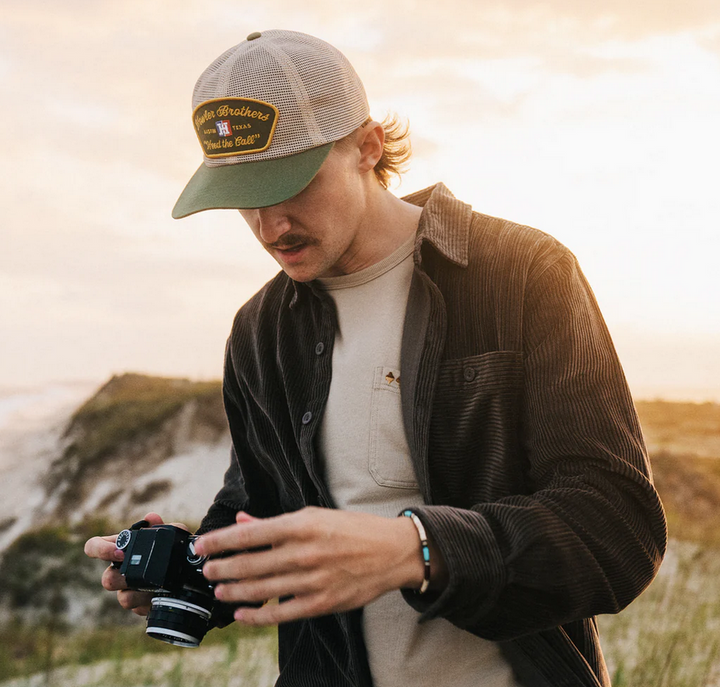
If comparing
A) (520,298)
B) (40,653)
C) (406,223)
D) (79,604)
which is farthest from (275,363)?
(79,604)

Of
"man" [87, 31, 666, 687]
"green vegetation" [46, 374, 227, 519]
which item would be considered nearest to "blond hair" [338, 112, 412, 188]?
"man" [87, 31, 666, 687]

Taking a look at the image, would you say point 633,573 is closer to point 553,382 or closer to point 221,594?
point 553,382

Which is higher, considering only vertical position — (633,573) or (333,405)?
(333,405)

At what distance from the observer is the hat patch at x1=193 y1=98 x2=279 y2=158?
1.74 m

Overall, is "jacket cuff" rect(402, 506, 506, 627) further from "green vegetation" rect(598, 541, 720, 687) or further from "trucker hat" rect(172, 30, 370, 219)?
"green vegetation" rect(598, 541, 720, 687)

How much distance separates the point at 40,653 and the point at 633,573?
4971mm

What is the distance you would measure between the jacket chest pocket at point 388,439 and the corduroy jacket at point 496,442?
54 millimetres

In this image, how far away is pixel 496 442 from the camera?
1.69 metres

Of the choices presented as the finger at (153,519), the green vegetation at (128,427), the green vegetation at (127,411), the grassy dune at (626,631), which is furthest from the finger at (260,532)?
the green vegetation at (127,411)

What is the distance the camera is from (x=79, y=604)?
20.6 feet

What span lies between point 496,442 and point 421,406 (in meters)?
0.17

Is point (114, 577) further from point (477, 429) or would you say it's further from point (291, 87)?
point (291, 87)

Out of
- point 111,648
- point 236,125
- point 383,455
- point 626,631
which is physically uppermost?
point 236,125

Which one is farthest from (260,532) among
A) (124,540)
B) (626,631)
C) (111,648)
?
(111,648)
